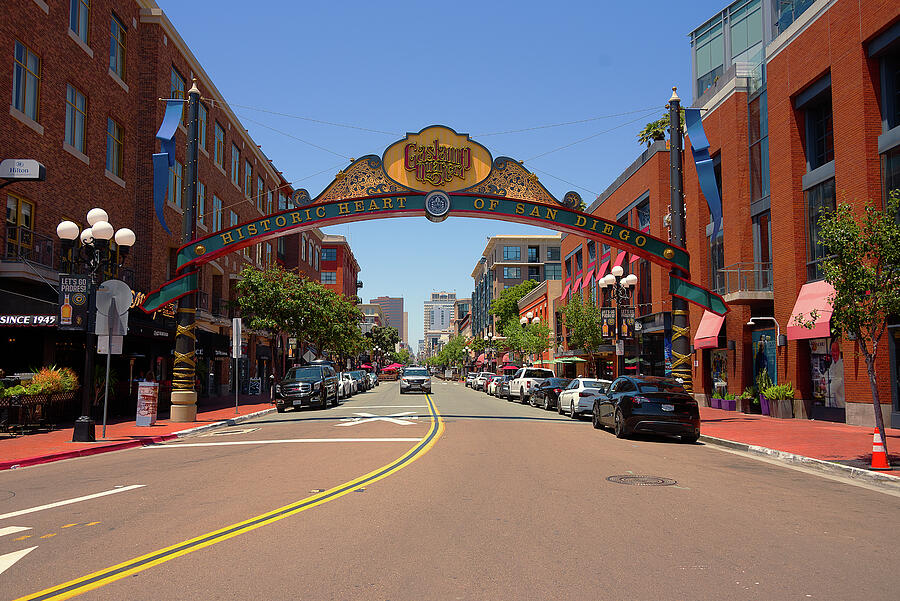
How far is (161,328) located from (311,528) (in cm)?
1974

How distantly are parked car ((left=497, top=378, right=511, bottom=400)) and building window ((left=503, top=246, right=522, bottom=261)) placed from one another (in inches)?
3049

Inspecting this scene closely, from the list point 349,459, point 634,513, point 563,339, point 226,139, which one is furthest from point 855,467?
point 563,339

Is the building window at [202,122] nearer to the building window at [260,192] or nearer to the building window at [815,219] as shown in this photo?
the building window at [260,192]

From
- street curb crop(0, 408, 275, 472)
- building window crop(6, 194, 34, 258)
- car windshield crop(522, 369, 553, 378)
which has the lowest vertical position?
street curb crop(0, 408, 275, 472)

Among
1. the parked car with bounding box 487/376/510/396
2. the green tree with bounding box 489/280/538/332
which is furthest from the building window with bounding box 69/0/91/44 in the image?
the green tree with bounding box 489/280/538/332

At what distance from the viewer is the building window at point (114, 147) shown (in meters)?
26.7

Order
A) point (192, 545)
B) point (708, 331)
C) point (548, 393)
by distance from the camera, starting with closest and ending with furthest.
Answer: point (192, 545) < point (708, 331) < point (548, 393)

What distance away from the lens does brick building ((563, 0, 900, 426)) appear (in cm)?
1988

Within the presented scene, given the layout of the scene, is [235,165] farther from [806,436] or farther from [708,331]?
[806,436]

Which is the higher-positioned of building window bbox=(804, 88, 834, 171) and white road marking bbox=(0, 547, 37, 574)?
building window bbox=(804, 88, 834, 171)

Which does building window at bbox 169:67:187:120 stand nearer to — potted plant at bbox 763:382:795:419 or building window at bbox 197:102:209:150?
building window at bbox 197:102:209:150

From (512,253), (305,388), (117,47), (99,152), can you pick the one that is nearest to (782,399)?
(305,388)

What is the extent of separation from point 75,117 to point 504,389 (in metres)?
28.2

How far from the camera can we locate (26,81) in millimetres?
21188
